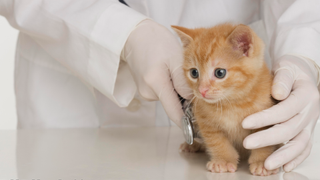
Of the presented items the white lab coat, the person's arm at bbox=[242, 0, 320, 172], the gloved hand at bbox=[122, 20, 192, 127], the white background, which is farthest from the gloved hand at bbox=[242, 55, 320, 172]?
the white background

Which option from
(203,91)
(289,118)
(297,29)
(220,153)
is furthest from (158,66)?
(297,29)

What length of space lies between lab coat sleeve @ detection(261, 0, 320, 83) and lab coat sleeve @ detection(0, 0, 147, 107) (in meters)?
0.63

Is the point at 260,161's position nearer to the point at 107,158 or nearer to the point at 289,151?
the point at 289,151

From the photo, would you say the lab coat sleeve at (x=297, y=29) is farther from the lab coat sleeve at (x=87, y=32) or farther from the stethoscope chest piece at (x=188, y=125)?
the lab coat sleeve at (x=87, y=32)

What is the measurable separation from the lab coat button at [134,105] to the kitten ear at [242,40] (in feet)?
2.69

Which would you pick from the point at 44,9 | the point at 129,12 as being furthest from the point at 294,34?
the point at 44,9

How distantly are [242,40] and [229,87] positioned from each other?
0.15 m

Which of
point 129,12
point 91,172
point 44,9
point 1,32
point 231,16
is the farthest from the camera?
point 1,32

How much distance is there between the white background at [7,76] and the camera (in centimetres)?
313

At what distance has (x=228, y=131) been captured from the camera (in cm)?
106

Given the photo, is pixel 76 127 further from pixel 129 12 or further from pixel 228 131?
pixel 228 131

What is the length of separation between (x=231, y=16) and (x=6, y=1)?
1.18m

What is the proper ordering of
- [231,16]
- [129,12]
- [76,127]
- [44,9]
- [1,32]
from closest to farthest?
1. [129,12]
2. [44,9]
3. [231,16]
4. [76,127]
5. [1,32]

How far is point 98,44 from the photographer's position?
1324 mm
